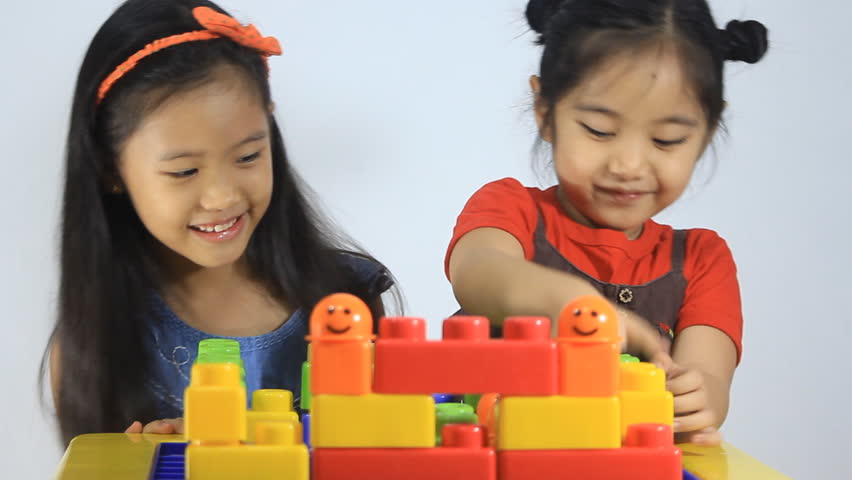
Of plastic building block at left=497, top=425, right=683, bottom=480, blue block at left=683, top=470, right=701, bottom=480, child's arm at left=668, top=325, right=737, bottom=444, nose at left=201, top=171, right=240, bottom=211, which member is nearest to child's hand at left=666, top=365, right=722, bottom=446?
child's arm at left=668, top=325, right=737, bottom=444

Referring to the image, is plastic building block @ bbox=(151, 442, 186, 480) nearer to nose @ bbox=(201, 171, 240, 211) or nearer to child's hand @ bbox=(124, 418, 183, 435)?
child's hand @ bbox=(124, 418, 183, 435)

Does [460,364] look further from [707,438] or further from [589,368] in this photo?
[707,438]

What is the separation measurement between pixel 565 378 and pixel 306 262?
2.26 ft

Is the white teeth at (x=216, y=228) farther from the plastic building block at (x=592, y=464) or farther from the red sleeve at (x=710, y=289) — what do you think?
the plastic building block at (x=592, y=464)

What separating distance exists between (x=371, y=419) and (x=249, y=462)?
0.19ft

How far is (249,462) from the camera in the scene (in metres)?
0.48

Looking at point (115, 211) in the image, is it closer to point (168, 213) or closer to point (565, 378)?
point (168, 213)

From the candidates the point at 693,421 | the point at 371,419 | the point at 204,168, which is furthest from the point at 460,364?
the point at 204,168

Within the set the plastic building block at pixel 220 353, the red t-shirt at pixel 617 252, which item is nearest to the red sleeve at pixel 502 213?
the red t-shirt at pixel 617 252

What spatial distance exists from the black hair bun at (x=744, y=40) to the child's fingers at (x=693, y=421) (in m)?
0.39

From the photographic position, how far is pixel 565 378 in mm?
493

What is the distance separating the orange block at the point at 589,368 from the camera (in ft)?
1.60

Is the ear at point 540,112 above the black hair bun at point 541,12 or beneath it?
beneath

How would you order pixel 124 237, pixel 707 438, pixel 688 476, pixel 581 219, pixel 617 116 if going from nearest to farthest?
pixel 688 476 → pixel 707 438 → pixel 617 116 → pixel 581 219 → pixel 124 237
